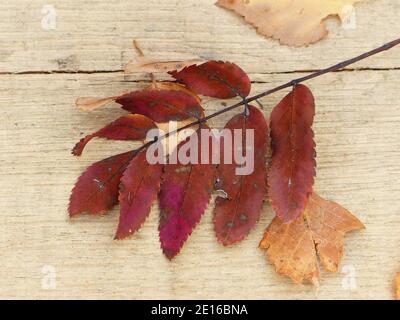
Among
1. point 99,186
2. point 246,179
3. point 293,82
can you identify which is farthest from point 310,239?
point 99,186

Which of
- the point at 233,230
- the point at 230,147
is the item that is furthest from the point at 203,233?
the point at 230,147

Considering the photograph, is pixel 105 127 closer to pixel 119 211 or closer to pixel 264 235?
pixel 119 211

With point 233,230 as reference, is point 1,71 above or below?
above

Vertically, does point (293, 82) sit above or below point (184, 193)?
above

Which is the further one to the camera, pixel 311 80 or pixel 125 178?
pixel 311 80

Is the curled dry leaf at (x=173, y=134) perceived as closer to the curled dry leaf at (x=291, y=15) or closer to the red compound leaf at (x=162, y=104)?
the red compound leaf at (x=162, y=104)

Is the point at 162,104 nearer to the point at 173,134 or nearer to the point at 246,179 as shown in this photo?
the point at 173,134
